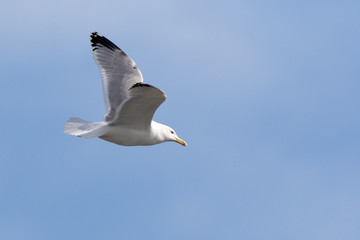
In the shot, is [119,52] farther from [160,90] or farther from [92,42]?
[160,90]

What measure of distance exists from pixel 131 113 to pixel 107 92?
1.37m

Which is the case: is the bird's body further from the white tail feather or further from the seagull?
the white tail feather

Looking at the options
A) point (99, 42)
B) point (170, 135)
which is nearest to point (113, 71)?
point (99, 42)

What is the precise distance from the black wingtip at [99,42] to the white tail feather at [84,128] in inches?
95.3

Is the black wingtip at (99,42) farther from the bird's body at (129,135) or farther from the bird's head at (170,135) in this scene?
the bird's body at (129,135)

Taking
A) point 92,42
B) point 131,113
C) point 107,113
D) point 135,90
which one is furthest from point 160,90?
point 92,42

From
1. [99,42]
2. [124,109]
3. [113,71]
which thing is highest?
[99,42]

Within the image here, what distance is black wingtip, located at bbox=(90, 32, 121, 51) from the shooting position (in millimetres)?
12162

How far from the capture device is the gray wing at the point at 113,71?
1085 centimetres

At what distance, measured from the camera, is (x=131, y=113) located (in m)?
9.81

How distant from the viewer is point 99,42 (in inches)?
484

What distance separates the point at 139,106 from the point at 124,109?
0.92 ft

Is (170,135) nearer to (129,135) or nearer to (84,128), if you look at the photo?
(129,135)

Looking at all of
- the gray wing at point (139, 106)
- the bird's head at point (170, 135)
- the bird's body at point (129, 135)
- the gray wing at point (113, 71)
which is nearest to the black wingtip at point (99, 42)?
the gray wing at point (113, 71)
